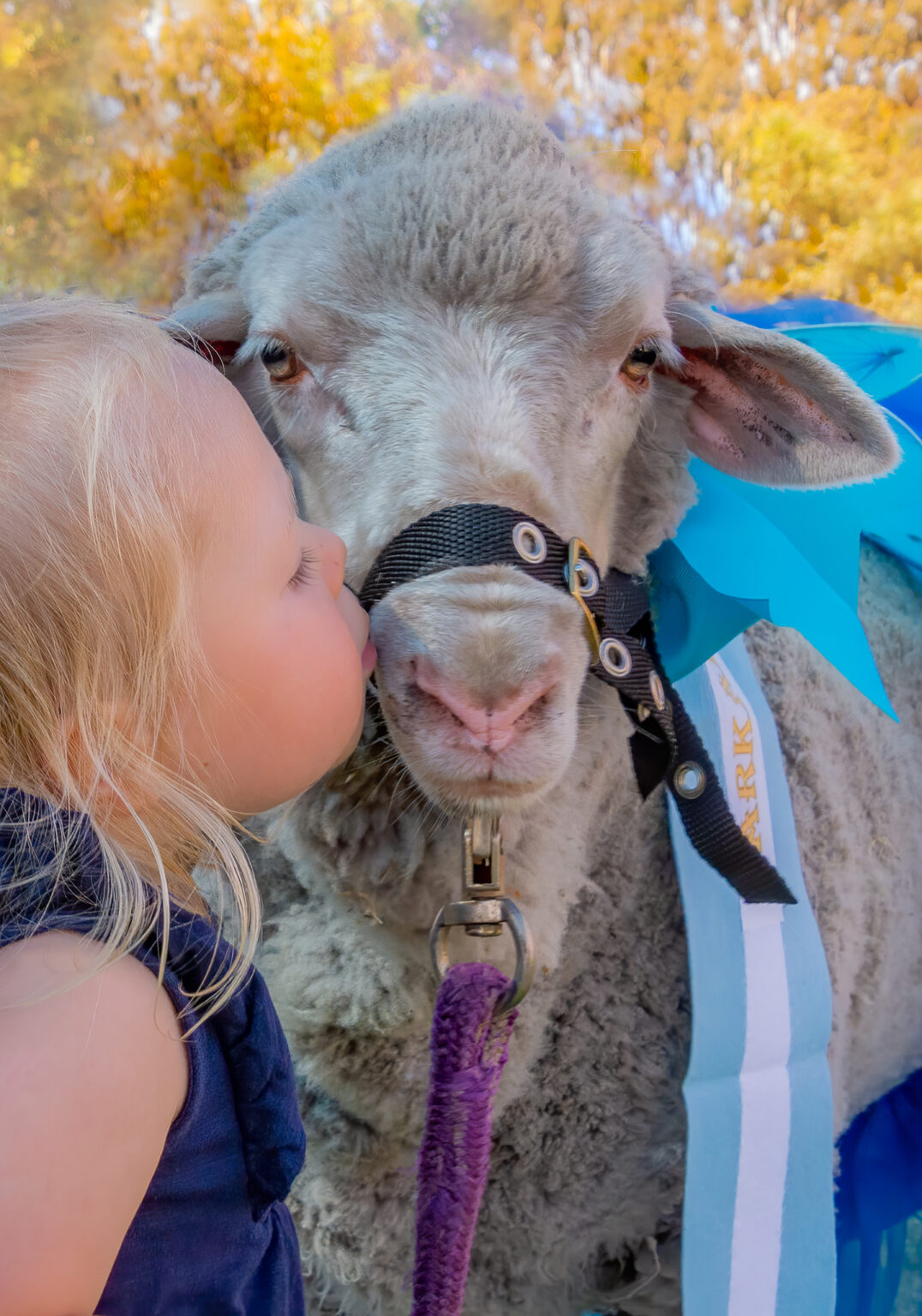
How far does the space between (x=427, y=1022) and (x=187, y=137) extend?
12455mm

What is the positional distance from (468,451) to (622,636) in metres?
0.31

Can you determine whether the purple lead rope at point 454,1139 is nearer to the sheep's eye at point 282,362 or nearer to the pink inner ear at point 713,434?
the sheep's eye at point 282,362

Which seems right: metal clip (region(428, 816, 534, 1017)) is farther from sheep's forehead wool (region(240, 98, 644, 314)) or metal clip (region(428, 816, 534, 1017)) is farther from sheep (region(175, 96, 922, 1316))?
sheep's forehead wool (region(240, 98, 644, 314))

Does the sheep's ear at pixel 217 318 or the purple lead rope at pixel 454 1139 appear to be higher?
the sheep's ear at pixel 217 318

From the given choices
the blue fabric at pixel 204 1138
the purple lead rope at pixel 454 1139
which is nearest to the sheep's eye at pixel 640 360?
the purple lead rope at pixel 454 1139

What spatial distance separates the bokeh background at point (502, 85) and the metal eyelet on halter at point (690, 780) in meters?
8.68

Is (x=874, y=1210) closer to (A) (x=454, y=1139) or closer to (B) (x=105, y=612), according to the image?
(A) (x=454, y=1139)

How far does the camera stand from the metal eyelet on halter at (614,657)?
1.20 meters

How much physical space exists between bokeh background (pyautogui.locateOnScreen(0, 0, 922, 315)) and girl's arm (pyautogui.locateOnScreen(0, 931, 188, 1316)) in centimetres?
913

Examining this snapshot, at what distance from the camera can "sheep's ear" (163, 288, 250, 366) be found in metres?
1.47

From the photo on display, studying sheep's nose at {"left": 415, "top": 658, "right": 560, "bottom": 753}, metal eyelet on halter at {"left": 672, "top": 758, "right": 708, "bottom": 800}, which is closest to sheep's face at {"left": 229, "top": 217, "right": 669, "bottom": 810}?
sheep's nose at {"left": 415, "top": 658, "right": 560, "bottom": 753}

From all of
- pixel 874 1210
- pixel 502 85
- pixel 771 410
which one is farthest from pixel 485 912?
pixel 502 85

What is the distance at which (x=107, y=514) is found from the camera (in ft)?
2.68

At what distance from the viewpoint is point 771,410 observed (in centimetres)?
161
